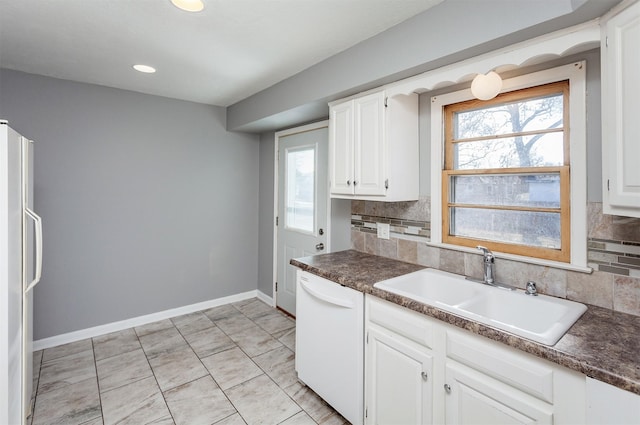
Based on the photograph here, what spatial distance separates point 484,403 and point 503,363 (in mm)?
201

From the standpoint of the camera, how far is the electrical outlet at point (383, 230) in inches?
93.5

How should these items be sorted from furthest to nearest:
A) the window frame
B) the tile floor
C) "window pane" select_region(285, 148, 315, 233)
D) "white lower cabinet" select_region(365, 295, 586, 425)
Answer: "window pane" select_region(285, 148, 315, 233), the tile floor, the window frame, "white lower cabinet" select_region(365, 295, 586, 425)

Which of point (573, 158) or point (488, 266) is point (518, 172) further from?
point (488, 266)

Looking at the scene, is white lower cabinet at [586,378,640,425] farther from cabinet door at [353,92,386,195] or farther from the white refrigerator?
the white refrigerator

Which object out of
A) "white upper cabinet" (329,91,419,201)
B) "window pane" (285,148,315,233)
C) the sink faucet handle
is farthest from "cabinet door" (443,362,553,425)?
"window pane" (285,148,315,233)

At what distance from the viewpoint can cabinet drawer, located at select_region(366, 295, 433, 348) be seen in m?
1.44

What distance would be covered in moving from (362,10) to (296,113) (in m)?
1.23

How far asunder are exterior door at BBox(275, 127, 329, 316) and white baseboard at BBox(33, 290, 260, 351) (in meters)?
0.47

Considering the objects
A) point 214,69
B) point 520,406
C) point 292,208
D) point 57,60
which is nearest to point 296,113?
point 214,69

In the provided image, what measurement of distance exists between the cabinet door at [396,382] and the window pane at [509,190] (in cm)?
Answer: 98

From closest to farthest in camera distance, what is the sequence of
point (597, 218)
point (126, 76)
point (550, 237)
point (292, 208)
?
1. point (597, 218)
2. point (550, 237)
3. point (126, 76)
4. point (292, 208)

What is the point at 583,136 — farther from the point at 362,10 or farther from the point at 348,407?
the point at 348,407

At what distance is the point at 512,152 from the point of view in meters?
1.76

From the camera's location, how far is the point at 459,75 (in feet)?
5.47
